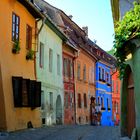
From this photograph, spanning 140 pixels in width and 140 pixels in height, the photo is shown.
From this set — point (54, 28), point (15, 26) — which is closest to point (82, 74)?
point (54, 28)

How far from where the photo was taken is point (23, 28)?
22094 millimetres

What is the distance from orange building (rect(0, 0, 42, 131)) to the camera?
1888 cm

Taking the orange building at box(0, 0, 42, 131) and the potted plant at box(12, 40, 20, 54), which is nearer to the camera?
the orange building at box(0, 0, 42, 131)

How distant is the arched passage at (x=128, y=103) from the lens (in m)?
15.9

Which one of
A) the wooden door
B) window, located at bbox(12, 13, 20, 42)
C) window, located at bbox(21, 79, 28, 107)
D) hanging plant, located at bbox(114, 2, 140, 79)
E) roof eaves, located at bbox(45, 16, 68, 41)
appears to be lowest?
the wooden door

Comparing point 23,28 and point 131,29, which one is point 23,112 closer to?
point 23,28

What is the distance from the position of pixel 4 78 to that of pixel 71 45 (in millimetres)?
16189

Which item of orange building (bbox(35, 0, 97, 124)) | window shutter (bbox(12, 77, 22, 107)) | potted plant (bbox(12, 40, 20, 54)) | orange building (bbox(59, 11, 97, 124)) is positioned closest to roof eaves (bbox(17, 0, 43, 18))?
potted plant (bbox(12, 40, 20, 54))

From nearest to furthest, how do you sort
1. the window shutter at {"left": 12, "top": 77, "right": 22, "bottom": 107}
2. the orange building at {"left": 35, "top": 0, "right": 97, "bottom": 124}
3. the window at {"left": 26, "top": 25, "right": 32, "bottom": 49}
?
1. the window shutter at {"left": 12, "top": 77, "right": 22, "bottom": 107}
2. the window at {"left": 26, "top": 25, "right": 32, "bottom": 49}
3. the orange building at {"left": 35, "top": 0, "right": 97, "bottom": 124}

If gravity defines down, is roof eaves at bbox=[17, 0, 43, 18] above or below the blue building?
above

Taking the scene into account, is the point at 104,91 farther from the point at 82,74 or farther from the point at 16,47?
the point at 16,47

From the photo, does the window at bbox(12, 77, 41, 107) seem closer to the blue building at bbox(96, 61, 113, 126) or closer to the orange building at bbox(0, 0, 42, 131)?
the orange building at bbox(0, 0, 42, 131)

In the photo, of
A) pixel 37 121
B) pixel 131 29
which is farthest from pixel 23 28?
pixel 131 29

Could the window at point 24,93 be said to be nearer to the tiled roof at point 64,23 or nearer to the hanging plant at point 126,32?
the hanging plant at point 126,32
